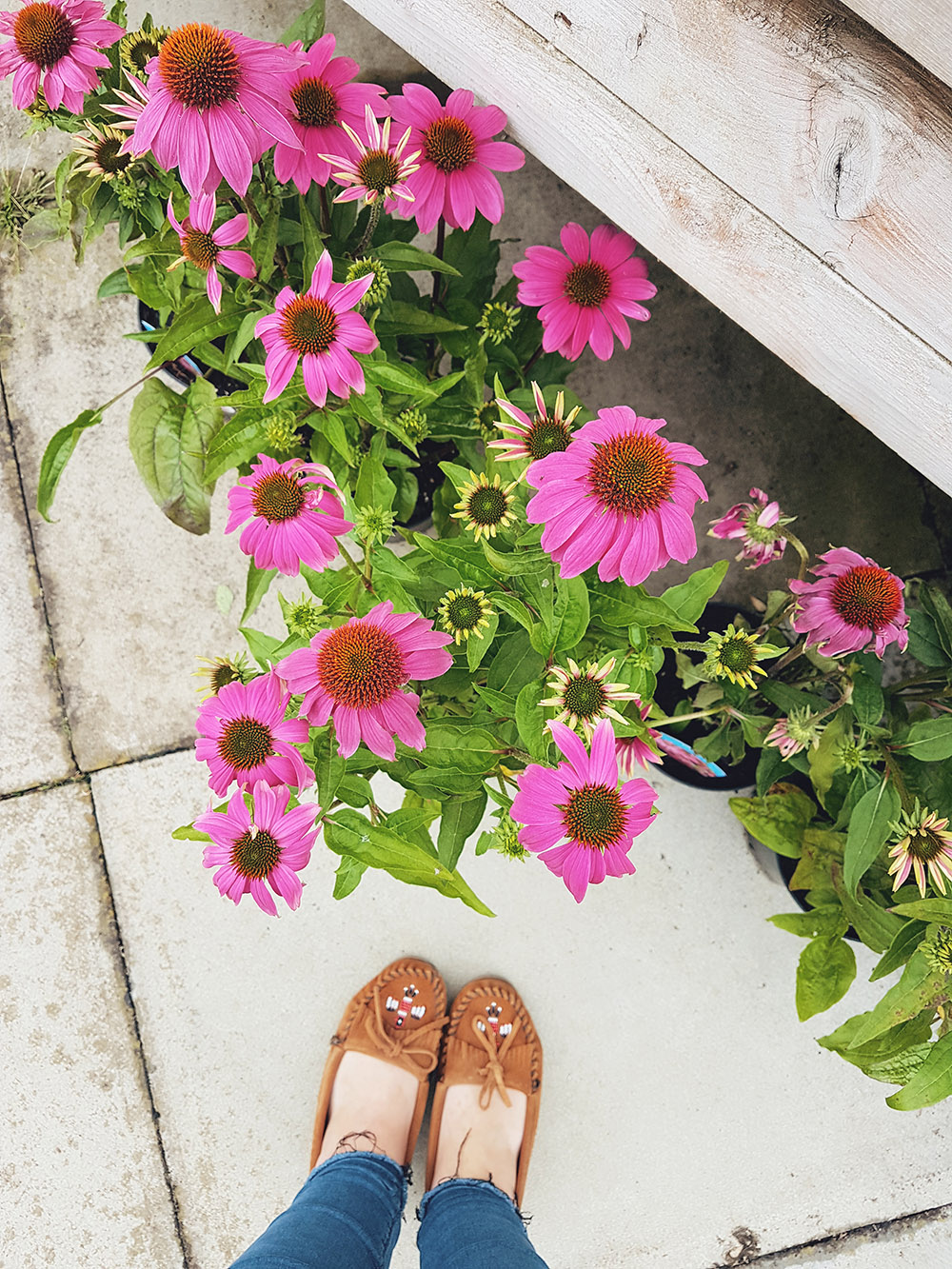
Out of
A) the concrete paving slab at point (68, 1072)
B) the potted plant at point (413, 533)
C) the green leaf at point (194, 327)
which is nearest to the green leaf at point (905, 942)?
the potted plant at point (413, 533)

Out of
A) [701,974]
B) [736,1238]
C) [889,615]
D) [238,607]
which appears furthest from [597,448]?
[736,1238]

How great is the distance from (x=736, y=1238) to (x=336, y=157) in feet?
5.22

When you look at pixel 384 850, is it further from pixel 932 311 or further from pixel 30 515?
pixel 30 515

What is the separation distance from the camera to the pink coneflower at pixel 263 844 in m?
0.70

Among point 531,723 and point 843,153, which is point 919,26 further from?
point 531,723

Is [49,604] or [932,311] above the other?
[932,311]

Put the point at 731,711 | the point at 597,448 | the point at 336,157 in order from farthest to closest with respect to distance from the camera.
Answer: the point at 731,711 < the point at 336,157 < the point at 597,448

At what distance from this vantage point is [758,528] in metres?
0.84

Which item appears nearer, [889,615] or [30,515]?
[889,615]

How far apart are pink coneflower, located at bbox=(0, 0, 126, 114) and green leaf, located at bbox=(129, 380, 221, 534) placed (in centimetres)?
30

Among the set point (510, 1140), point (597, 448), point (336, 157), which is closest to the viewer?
point (597, 448)

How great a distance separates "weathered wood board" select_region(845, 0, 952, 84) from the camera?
654mm

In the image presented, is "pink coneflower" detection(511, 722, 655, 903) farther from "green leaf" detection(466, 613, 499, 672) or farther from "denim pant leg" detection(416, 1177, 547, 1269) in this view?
"denim pant leg" detection(416, 1177, 547, 1269)

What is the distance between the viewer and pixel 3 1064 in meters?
1.40
